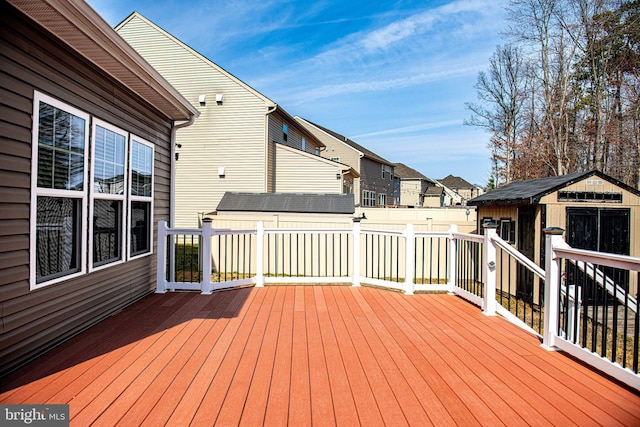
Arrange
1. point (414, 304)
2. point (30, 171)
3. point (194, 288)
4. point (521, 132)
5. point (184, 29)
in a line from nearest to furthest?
point (30, 171) < point (414, 304) < point (194, 288) < point (184, 29) < point (521, 132)

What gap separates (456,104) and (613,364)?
1958 cm

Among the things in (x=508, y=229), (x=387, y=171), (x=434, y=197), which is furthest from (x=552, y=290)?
(x=434, y=197)

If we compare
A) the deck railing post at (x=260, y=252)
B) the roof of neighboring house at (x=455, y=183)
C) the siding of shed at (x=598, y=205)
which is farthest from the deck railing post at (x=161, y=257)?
the roof of neighboring house at (x=455, y=183)

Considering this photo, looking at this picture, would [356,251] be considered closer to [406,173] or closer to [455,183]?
[406,173]

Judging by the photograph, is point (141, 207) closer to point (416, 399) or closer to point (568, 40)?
point (416, 399)

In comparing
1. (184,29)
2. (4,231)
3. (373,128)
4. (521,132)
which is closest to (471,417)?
(4,231)

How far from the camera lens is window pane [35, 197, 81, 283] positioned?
9.82 ft

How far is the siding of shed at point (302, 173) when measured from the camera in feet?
47.0

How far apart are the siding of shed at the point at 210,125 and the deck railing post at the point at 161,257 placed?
327 inches

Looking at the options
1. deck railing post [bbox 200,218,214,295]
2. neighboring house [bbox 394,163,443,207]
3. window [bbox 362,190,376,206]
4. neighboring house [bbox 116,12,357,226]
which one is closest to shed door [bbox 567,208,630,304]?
deck railing post [bbox 200,218,214,295]

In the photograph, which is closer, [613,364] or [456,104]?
[613,364]

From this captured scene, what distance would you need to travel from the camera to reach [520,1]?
14977mm

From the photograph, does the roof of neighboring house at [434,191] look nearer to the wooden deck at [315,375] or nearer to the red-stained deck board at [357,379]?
the wooden deck at [315,375]

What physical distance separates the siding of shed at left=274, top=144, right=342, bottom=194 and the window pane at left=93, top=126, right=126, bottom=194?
1015 cm
